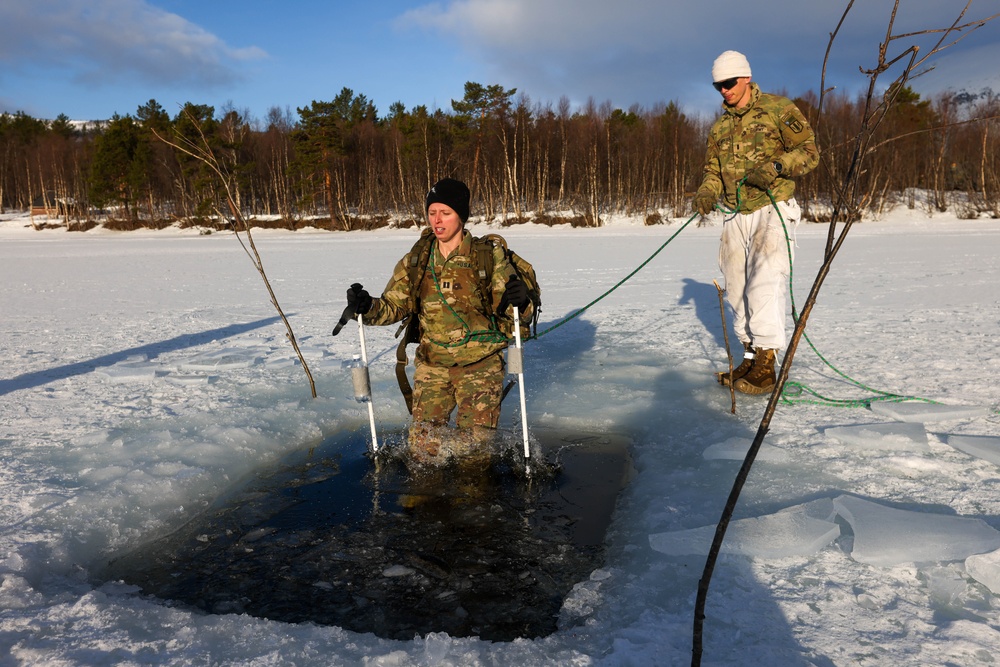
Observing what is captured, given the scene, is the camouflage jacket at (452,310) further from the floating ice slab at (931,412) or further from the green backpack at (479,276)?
the floating ice slab at (931,412)

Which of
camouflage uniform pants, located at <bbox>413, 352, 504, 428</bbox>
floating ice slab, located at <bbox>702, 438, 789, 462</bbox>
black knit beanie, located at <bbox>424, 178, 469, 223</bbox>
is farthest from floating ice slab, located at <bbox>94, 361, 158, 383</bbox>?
floating ice slab, located at <bbox>702, 438, 789, 462</bbox>

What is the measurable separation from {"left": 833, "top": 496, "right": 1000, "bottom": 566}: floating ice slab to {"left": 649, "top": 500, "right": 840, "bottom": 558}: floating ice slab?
126 mm

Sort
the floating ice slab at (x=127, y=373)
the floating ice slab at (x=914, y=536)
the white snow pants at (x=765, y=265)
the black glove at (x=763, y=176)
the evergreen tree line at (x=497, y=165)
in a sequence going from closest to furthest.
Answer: the floating ice slab at (x=914, y=536) → the black glove at (x=763, y=176) → the white snow pants at (x=765, y=265) → the floating ice slab at (x=127, y=373) → the evergreen tree line at (x=497, y=165)

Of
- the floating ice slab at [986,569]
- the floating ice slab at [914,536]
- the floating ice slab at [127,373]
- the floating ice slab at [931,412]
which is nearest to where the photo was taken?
the floating ice slab at [986,569]

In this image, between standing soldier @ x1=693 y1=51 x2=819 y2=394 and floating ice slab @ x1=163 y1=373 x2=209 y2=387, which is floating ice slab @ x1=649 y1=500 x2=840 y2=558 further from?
floating ice slab @ x1=163 y1=373 x2=209 y2=387

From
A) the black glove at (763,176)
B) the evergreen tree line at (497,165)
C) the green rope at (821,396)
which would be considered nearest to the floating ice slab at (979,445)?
the green rope at (821,396)

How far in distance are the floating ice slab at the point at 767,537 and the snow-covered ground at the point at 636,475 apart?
A: 0.01 metres

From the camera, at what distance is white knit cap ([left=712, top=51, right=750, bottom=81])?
4.62 metres

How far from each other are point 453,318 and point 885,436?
8.25 ft

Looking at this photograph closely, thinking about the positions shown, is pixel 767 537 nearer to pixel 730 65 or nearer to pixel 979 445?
pixel 979 445

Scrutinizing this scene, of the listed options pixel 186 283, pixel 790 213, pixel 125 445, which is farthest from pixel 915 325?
pixel 186 283

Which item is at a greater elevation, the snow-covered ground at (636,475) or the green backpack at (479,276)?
the green backpack at (479,276)

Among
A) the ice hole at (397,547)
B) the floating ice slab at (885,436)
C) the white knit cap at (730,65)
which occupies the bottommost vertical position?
the ice hole at (397,547)

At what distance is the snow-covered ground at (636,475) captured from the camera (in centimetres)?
215
